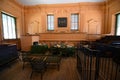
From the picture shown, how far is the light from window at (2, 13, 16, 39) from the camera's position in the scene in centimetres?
606

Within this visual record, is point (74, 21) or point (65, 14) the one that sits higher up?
point (65, 14)

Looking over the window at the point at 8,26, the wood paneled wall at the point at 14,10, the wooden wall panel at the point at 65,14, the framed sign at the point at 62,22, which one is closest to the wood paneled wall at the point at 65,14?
the wooden wall panel at the point at 65,14

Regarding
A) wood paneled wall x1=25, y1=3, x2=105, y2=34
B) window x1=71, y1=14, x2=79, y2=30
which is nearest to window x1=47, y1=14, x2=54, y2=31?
wood paneled wall x1=25, y1=3, x2=105, y2=34

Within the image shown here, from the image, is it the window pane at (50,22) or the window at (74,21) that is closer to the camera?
the window at (74,21)

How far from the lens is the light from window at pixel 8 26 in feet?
19.9

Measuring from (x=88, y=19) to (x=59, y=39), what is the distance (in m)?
3.30

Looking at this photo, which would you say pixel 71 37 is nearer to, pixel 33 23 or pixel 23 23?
pixel 33 23

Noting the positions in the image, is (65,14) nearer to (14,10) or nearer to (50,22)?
(50,22)

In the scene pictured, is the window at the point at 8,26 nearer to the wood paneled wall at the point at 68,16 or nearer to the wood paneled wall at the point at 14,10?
the wood paneled wall at the point at 14,10

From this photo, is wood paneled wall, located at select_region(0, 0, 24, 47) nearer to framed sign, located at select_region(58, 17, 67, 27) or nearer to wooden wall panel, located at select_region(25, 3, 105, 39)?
wooden wall panel, located at select_region(25, 3, 105, 39)

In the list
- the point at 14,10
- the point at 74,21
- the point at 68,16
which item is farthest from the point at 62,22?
the point at 14,10

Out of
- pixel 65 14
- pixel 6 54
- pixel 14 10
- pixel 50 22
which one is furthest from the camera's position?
pixel 50 22

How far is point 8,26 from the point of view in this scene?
21.7 feet

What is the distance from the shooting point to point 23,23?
28.4 feet
